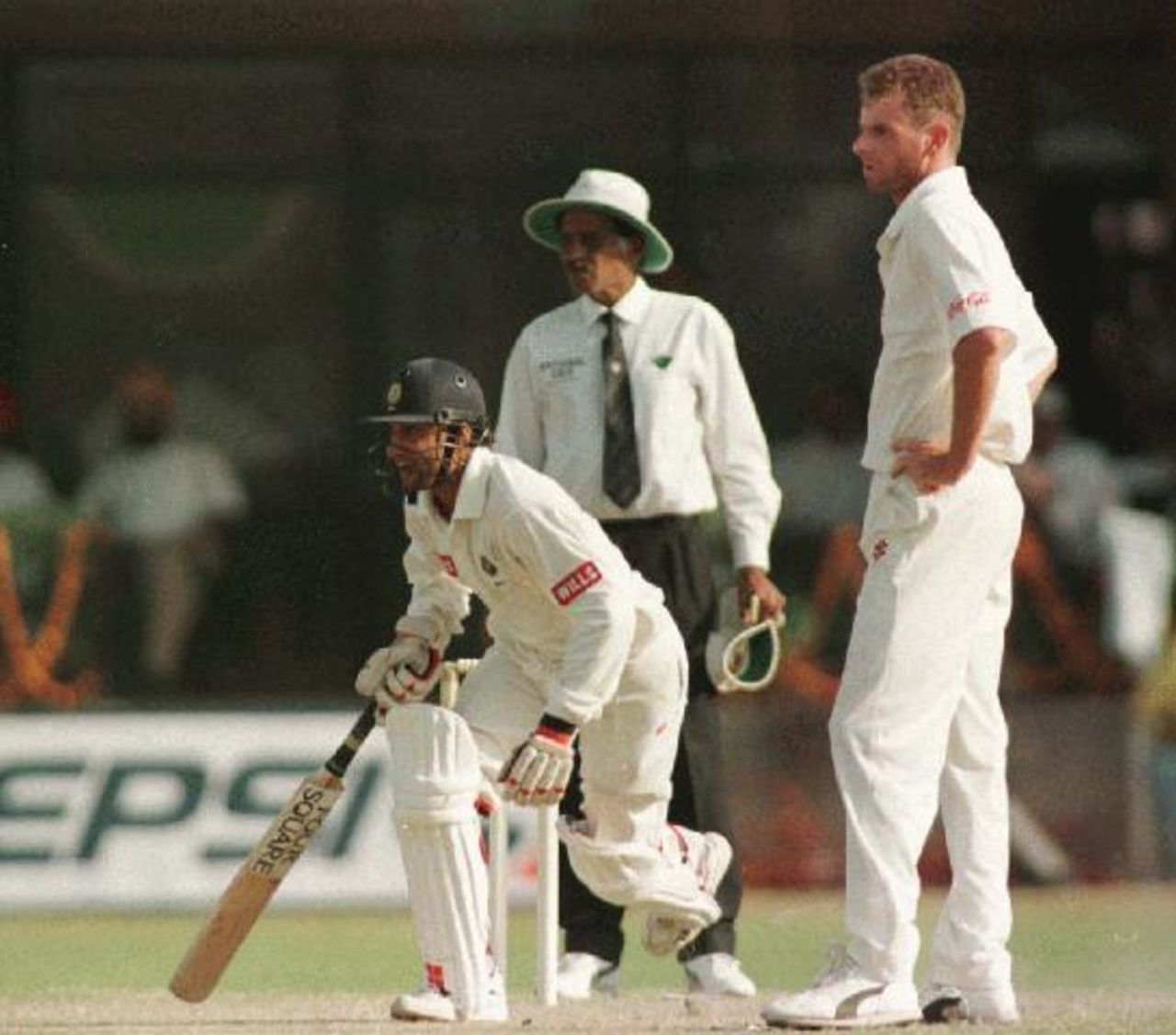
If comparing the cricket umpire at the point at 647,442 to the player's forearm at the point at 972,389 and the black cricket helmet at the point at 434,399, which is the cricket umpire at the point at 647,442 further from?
the player's forearm at the point at 972,389

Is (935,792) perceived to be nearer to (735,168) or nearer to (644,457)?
(644,457)

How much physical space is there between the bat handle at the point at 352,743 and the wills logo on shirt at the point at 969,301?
4.13 feet

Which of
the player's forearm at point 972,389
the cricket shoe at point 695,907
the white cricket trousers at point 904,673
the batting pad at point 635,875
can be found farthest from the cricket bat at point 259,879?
the player's forearm at point 972,389

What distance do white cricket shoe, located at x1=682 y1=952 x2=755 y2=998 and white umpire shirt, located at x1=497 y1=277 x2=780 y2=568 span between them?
77 cm

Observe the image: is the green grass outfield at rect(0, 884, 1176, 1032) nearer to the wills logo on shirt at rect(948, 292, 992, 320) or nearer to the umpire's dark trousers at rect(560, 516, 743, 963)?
the umpire's dark trousers at rect(560, 516, 743, 963)

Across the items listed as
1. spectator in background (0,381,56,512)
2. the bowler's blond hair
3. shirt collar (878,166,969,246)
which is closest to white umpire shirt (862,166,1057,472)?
shirt collar (878,166,969,246)

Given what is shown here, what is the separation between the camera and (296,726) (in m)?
11.0

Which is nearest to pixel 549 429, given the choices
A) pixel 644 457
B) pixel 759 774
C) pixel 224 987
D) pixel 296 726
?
pixel 644 457

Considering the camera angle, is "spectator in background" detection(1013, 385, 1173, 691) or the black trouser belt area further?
"spectator in background" detection(1013, 385, 1173, 691)

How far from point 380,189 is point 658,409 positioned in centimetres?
470

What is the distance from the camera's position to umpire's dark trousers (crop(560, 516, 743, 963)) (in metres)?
7.82

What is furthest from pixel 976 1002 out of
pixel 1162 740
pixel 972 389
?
pixel 1162 740

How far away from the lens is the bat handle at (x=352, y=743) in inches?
274

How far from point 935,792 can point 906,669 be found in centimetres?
20
